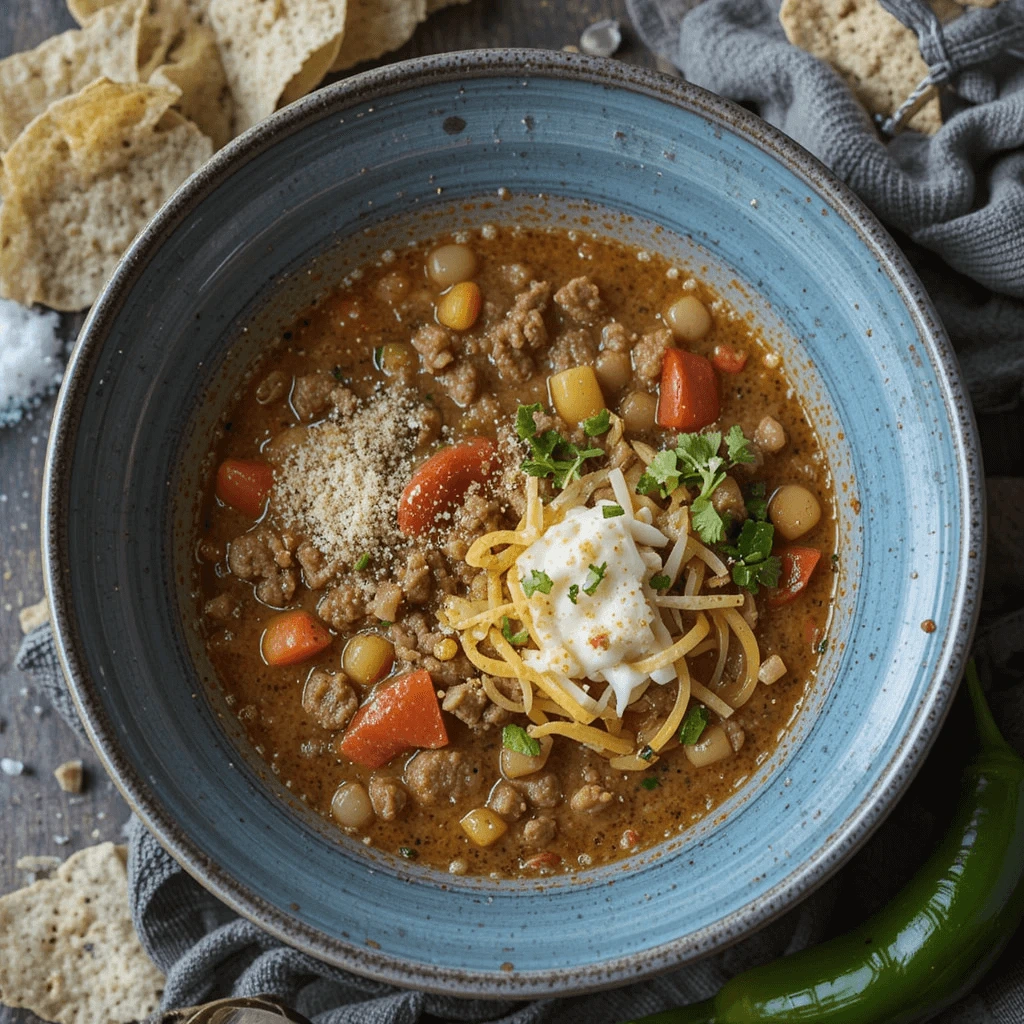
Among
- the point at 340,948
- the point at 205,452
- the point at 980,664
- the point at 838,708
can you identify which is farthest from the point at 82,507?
the point at 980,664

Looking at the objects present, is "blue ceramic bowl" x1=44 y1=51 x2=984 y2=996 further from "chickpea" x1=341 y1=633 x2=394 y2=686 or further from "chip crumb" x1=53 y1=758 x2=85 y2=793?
"chip crumb" x1=53 y1=758 x2=85 y2=793

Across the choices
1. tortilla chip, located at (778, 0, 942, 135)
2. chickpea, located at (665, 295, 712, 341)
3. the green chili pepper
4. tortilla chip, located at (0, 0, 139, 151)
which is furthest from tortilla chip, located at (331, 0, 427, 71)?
the green chili pepper

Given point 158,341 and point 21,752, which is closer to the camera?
point 158,341

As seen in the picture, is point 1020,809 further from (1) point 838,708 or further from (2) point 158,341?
(2) point 158,341

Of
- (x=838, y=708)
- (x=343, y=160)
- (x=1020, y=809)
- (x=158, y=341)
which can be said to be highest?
(x=343, y=160)

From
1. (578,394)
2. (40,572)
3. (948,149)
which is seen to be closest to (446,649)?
(578,394)

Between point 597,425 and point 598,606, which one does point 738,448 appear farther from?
point 598,606
